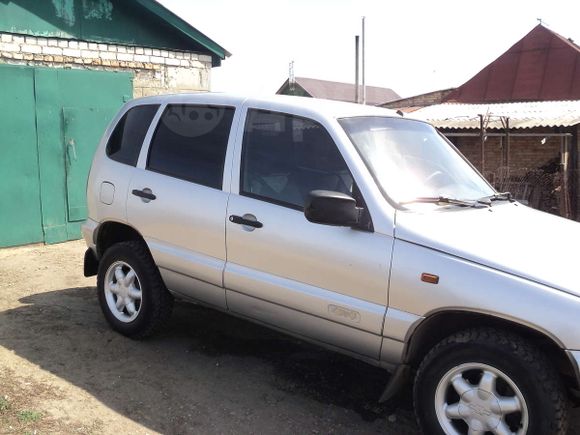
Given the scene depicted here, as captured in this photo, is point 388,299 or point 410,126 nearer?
point 388,299

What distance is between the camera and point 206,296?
4074mm

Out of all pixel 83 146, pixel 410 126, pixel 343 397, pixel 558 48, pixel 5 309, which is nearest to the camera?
pixel 343 397

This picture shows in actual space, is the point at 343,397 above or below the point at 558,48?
below

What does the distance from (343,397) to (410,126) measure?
1.92 meters

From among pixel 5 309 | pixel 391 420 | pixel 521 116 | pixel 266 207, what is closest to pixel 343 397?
pixel 391 420

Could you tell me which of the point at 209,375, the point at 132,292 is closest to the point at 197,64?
the point at 132,292

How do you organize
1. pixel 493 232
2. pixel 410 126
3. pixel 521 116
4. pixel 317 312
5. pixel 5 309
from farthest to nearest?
pixel 521 116
pixel 5 309
pixel 410 126
pixel 317 312
pixel 493 232

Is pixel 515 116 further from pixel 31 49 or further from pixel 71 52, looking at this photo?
pixel 31 49

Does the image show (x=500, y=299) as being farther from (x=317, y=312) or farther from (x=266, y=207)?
(x=266, y=207)

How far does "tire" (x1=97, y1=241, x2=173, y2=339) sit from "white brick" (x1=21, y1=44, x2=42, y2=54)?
14.7 ft

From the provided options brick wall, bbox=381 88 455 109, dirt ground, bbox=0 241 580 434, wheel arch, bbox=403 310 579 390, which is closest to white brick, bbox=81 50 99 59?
dirt ground, bbox=0 241 580 434

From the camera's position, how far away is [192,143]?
13.8 feet

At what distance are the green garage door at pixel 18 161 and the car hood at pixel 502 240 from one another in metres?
6.30

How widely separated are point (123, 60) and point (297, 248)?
6396 mm
